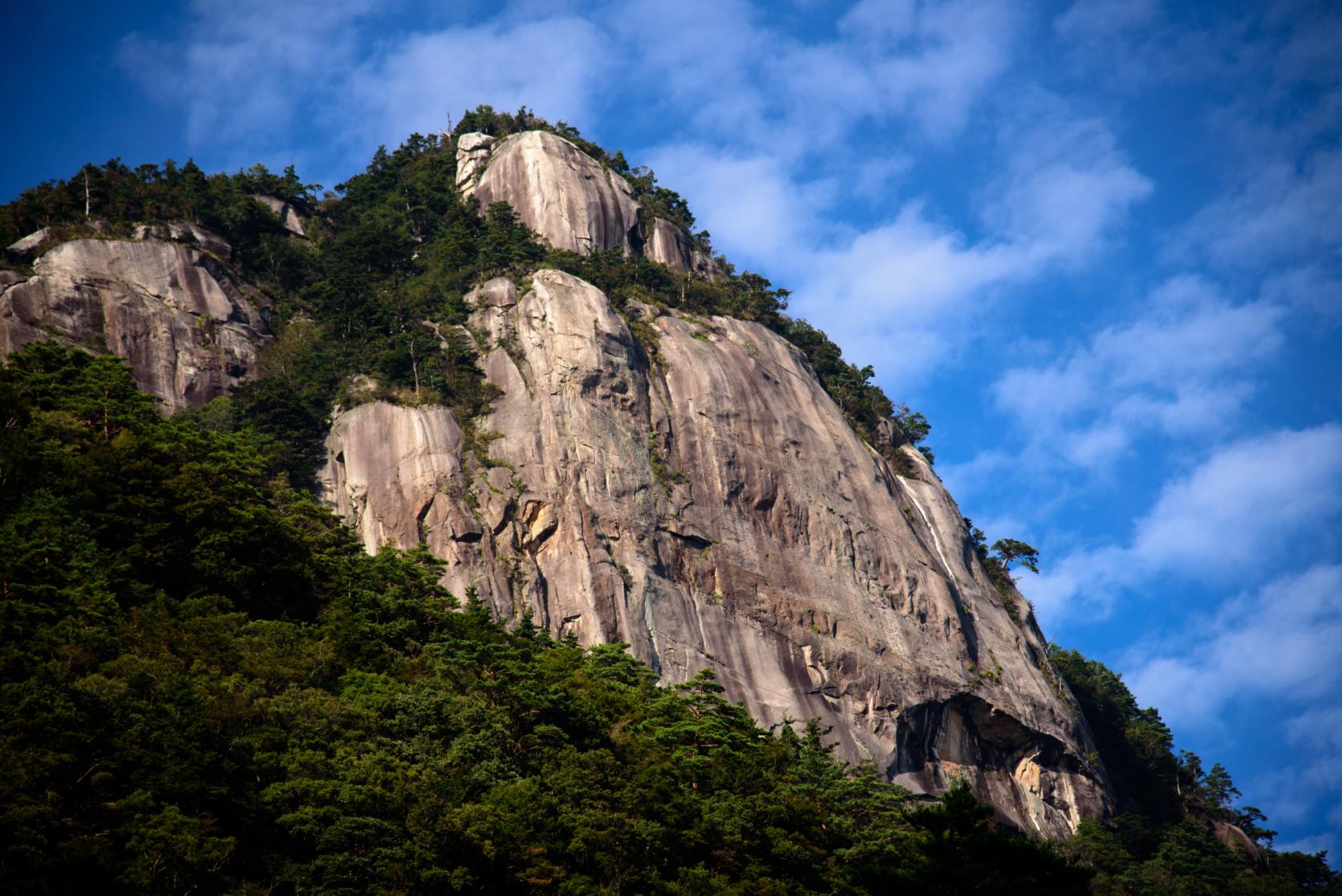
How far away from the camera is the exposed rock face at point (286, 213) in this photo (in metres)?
70.8

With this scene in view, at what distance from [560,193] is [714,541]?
25923 mm

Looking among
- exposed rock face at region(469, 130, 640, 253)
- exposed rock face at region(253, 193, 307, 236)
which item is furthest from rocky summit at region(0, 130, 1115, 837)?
exposed rock face at region(469, 130, 640, 253)

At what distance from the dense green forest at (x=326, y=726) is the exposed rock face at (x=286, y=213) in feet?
44.6

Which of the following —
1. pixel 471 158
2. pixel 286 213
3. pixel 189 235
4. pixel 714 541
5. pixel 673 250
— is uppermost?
pixel 471 158

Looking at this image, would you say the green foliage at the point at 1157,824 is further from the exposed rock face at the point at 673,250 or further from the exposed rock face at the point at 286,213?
the exposed rock face at the point at 286,213

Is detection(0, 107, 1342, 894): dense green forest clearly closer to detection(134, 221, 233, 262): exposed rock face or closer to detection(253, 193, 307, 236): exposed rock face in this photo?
detection(134, 221, 233, 262): exposed rock face

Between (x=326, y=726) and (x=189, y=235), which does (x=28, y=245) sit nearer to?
(x=189, y=235)

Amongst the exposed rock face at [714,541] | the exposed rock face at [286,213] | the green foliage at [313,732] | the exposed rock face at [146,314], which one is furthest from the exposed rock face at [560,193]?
the green foliage at [313,732]

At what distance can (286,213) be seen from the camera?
72.1m

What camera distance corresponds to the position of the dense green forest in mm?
25188

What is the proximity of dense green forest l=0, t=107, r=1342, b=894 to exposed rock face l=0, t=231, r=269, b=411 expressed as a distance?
1886 millimetres

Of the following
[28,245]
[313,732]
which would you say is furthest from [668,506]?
[28,245]

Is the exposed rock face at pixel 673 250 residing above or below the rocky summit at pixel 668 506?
above

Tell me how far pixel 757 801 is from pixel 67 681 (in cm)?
1660
